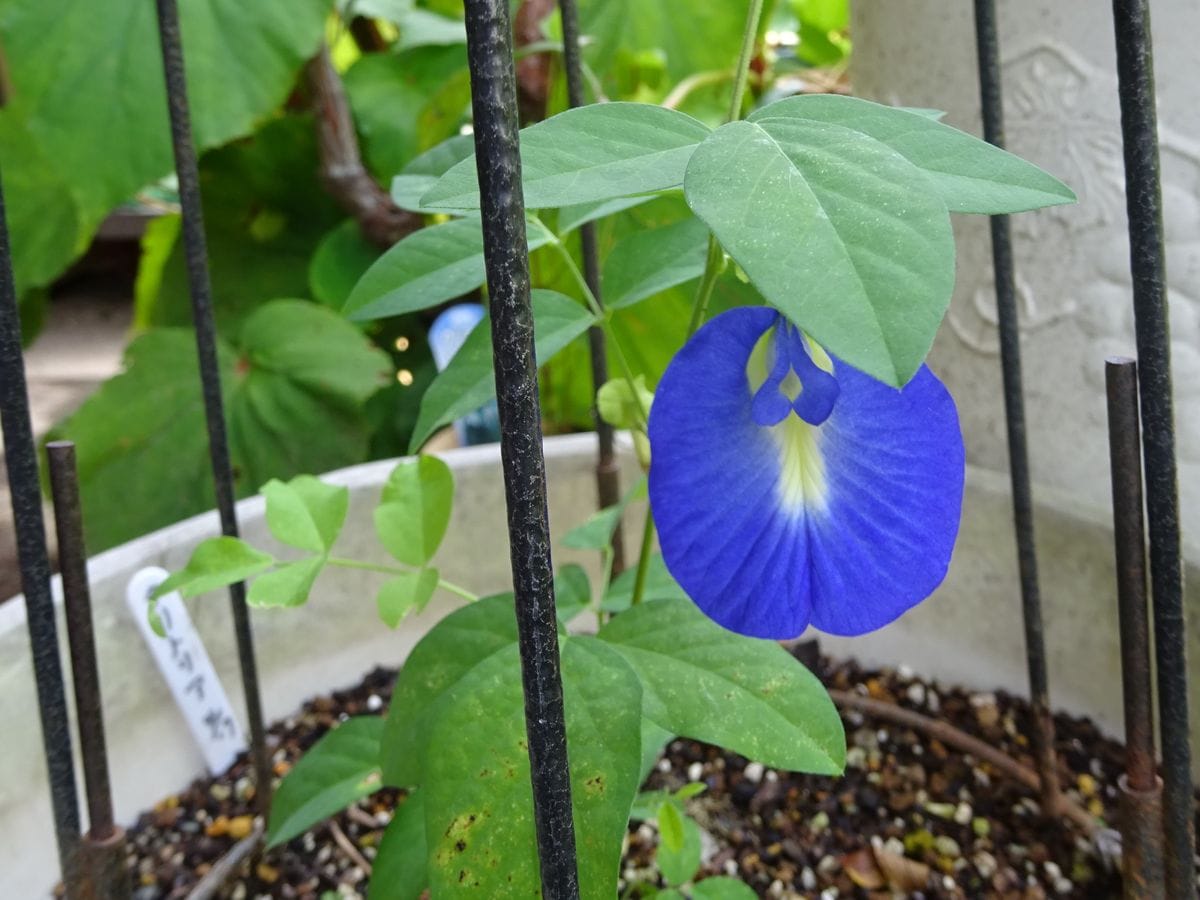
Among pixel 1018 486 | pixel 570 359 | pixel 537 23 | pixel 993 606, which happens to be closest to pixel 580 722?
pixel 1018 486

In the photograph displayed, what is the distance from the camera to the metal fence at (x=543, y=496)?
0.79ft

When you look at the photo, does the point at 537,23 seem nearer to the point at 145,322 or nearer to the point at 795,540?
the point at 145,322

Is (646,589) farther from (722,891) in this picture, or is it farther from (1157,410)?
(1157,410)

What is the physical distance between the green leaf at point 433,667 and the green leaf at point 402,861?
0.03 m

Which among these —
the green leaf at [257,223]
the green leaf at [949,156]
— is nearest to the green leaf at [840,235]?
the green leaf at [949,156]

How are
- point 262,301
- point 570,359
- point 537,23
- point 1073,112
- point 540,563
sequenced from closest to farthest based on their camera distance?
point 540,563
point 1073,112
point 570,359
point 537,23
point 262,301

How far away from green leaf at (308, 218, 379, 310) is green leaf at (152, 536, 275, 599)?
2.62 feet

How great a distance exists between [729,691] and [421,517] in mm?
176

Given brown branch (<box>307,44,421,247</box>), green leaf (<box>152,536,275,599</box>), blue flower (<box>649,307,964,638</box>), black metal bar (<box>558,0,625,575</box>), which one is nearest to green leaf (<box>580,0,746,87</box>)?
brown branch (<box>307,44,421,247</box>)

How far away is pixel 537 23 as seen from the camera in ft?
4.05

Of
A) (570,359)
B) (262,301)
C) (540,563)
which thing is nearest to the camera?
(540,563)

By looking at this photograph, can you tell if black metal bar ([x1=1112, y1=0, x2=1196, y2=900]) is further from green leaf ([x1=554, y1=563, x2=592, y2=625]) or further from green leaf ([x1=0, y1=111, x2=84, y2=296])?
green leaf ([x1=0, y1=111, x2=84, y2=296])

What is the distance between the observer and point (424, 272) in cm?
41

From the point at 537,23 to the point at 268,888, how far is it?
0.99 meters
